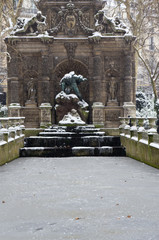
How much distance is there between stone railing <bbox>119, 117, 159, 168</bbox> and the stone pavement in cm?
102

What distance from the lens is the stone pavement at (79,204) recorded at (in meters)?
5.12

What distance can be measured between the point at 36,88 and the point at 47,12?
16.8 ft

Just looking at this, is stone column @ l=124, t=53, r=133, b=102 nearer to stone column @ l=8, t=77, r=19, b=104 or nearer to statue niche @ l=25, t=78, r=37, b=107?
statue niche @ l=25, t=78, r=37, b=107

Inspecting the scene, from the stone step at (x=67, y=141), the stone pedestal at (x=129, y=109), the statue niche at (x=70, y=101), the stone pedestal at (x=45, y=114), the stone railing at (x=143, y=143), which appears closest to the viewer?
the stone railing at (x=143, y=143)

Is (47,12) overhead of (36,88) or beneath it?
overhead

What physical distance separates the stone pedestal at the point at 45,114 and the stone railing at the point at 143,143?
6.97m

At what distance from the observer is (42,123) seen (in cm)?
2370

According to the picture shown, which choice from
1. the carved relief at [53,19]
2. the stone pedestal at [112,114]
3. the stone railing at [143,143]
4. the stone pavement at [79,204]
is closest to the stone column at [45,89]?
the carved relief at [53,19]

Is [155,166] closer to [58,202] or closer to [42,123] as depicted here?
[58,202]

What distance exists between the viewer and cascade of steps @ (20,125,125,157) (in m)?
16.6

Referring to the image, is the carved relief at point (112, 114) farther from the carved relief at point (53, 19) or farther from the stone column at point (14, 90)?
the carved relief at point (53, 19)

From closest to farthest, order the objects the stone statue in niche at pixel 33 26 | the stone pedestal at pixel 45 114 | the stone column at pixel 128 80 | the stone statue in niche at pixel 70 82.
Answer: the stone statue in niche at pixel 70 82 → the stone pedestal at pixel 45 114 → the stone statue in niche at pixel 33 26 → the stone column at pixel 128 80

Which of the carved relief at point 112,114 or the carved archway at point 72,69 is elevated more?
the carved archway at point 72,69

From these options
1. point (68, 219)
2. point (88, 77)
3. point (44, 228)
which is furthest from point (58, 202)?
point (88, 77)
